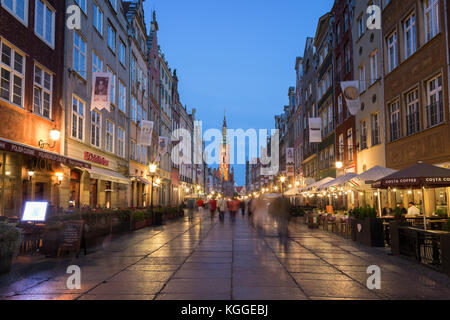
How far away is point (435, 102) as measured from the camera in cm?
1742

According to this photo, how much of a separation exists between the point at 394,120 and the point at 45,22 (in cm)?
1781

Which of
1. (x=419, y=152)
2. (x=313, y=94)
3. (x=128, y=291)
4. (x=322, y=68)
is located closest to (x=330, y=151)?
(x=322, y=68)

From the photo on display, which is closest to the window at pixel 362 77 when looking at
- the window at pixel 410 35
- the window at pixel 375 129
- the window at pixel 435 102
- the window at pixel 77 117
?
the window at pixel 375 129

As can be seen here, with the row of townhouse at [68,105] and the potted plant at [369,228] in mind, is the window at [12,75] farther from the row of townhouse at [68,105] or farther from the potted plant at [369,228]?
the potted plant at [369,228]

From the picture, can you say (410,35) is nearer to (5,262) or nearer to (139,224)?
(139,224)

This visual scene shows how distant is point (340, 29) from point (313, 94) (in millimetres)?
13671

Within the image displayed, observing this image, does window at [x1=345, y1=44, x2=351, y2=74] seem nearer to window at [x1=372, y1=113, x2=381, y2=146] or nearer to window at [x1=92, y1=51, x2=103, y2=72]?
window at [x1=372, y1=113, x2=381, y2=146]

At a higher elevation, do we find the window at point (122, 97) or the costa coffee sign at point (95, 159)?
the window at point (122, 97)

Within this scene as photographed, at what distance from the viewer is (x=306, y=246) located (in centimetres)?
1520

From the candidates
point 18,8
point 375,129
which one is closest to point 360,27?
point 375,129

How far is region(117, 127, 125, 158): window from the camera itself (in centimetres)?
3206

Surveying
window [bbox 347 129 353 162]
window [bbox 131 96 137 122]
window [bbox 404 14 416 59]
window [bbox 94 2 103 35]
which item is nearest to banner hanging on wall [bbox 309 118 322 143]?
window [bbox 347 129 353 162]

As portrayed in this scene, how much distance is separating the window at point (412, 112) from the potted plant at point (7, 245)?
16750mm

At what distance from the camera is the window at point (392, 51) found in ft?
72.0
